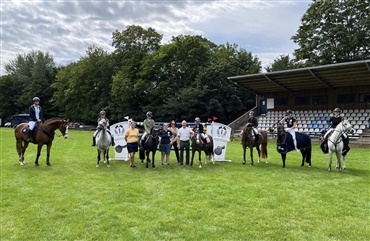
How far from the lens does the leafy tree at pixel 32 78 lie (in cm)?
5822

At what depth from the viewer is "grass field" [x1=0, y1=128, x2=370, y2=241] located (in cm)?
528

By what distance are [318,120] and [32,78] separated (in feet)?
176

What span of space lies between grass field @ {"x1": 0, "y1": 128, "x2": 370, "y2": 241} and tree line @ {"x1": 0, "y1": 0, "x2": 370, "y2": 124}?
25163 mm

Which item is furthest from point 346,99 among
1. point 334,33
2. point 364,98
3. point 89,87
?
point 89,87

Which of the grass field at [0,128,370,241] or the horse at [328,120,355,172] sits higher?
the horse at [328,120,355,172]

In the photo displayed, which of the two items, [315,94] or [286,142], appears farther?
[315,94]

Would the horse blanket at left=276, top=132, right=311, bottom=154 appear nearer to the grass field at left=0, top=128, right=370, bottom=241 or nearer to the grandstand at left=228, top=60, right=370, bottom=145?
the grass field at left=0, top=128, right=370, bottom=241

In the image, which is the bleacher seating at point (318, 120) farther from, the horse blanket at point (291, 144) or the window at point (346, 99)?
the horse blanket at point (291, 144)

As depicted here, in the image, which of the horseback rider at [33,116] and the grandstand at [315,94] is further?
the grandstand at [315,94]

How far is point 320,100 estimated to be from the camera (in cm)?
2981

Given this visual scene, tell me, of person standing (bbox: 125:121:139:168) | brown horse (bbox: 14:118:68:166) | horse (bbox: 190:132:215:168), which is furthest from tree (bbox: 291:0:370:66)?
brown horse (bbox: 14:118:68:166)

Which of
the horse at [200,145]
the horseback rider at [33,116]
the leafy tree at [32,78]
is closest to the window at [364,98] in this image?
the horse at [200,145]

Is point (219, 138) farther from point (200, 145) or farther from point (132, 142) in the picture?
point (132, 142)

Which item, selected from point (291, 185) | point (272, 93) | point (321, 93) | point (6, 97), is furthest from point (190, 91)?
point (6, 97)
